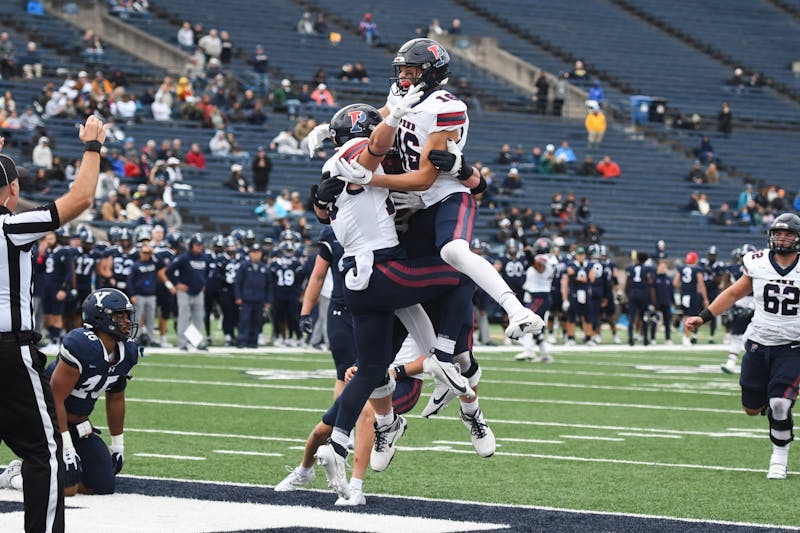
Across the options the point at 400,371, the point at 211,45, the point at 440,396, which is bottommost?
the point at 211,45

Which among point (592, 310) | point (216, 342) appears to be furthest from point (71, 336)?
point (592, 310)

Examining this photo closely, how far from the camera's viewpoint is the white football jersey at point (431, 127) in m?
7.34

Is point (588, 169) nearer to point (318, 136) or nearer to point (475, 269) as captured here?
point (318, 136)

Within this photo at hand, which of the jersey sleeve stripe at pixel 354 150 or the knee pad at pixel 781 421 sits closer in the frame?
the jersey sleeve stripe at pixel 354 150

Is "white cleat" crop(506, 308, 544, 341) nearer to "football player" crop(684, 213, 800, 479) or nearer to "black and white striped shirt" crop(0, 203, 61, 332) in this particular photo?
"black and white striped shirt" crop(0, 203, 61, 332)

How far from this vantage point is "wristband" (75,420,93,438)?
26.2ft

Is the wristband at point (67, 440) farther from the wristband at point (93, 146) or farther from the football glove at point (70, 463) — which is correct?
the wristband at point (93, 146)

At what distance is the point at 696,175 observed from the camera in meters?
34.8

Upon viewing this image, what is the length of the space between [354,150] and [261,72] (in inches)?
971

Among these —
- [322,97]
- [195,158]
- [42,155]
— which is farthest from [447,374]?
[322,97]

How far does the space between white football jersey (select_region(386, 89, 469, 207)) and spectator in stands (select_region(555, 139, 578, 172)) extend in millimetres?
25757

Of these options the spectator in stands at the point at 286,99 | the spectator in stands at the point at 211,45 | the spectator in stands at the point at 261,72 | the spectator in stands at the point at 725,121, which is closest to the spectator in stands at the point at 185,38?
the spectator in stands at the point at 211,45

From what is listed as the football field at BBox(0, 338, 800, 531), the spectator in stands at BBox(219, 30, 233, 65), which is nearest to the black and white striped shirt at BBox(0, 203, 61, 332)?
the football field at BBox(0, 338, 800, 531)

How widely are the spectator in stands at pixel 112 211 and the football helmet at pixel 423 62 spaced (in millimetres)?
16951
